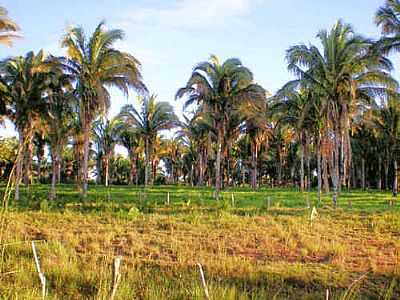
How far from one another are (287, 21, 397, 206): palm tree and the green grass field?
539cm

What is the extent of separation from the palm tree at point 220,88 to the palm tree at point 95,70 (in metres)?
3.26

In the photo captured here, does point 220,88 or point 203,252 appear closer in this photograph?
point 203,252

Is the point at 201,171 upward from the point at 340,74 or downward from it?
downward

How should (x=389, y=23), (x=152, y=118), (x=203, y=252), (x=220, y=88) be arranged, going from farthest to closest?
(x=152, y=118), (x=220, y=88), (x=389, y=23), (x=203, y=252)

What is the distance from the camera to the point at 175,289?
23.4 ft

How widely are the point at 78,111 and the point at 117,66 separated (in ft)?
10.4

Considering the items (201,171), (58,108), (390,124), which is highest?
(390,124)

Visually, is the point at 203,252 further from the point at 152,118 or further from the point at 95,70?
the point at 152,118

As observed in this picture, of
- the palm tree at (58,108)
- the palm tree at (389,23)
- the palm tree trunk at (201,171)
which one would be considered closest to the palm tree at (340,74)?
the palm tree at (389,23)

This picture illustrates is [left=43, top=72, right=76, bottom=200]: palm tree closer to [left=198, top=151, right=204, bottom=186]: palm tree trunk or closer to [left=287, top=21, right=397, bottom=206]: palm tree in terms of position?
[left=287, top=21, right=397, bottom=206]: palm tree

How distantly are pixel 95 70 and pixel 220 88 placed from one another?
7054mm

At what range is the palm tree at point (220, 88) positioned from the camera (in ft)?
81.5

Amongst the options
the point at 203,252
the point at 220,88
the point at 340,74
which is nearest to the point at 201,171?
the point at 220,88

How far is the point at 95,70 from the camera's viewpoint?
75.9 ft
